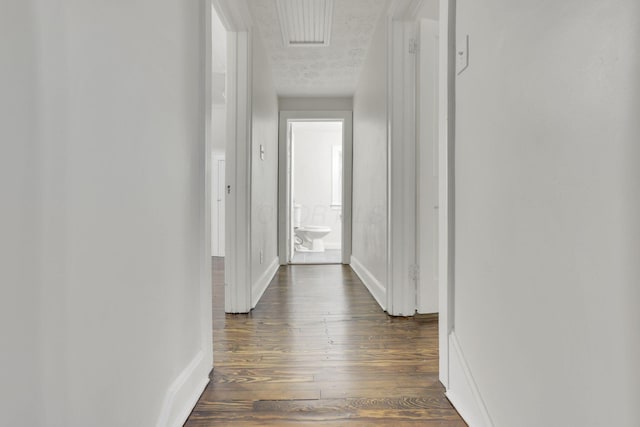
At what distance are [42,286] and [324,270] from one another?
3.97 metres

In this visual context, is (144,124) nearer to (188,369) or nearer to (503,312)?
(188,369)

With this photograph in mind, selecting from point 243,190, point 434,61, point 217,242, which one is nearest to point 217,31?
point 243,190

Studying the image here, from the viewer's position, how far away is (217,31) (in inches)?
125

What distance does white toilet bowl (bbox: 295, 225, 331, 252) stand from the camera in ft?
21.8

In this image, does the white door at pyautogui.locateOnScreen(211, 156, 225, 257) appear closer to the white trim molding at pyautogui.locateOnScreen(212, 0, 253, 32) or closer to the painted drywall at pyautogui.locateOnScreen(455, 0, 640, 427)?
the white trim molding at pyautogui.locateOnScreen(212, 0, 253, 32)

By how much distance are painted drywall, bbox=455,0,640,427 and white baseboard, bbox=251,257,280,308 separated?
1.88 metres

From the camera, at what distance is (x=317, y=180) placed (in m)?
7.45

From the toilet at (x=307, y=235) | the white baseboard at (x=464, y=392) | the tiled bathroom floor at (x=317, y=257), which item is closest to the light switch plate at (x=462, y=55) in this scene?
the white baseboard at (x=464, y=392)

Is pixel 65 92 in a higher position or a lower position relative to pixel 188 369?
higher

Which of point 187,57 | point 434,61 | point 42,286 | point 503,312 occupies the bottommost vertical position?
point 503,312

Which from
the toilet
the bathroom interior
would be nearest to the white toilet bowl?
the toilet

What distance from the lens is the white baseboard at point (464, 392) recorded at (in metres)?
1.18

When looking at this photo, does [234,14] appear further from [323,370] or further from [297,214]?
[297,214]

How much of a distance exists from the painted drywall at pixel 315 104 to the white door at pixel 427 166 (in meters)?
2.49
